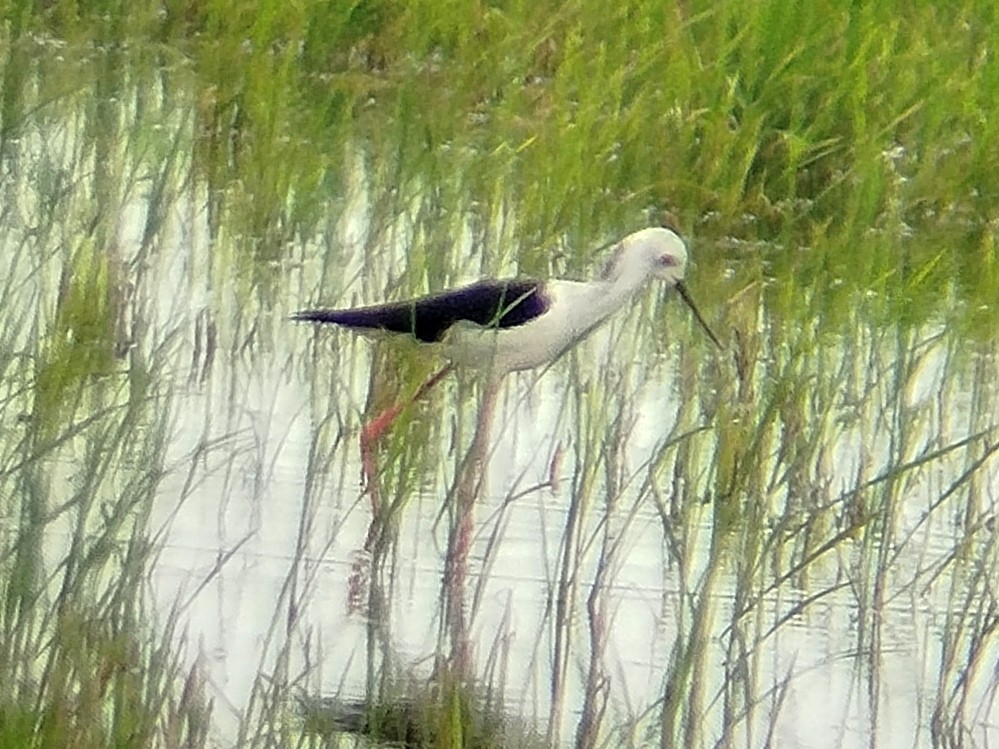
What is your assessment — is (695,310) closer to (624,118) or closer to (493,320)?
A: (493,320)

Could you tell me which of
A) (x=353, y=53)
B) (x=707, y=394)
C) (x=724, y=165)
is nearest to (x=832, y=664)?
(x=707, y=394)

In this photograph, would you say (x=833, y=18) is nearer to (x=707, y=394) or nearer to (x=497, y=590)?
(x=707, y=394)

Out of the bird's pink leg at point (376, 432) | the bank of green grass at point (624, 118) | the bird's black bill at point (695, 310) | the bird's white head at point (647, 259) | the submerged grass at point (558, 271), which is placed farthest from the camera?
the bank of green grass at point (624, 118)

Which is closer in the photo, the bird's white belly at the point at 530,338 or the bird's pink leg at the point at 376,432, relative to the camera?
the bird's pink leg at the point at 376,432

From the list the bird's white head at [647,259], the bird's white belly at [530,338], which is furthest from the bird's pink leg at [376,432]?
the bird's white head at [647,259]

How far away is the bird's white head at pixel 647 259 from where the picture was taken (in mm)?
4812

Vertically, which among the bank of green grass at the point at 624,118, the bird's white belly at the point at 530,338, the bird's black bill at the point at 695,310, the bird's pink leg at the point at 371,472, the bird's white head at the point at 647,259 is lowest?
the bird's pink leg at the point at 371,472

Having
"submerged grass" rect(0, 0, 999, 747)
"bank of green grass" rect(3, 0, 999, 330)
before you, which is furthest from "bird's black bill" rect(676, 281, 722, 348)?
"bank of green grass" rect(3, 0, 999, 330)

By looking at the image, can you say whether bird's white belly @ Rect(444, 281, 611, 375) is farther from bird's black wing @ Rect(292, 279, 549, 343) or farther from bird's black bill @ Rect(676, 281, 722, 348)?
bird's black bill @ Rect(676, 281, 722, 348)

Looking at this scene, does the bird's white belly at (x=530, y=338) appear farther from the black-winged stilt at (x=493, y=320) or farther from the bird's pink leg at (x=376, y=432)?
the bird's pink leg at (x=376, y=432)

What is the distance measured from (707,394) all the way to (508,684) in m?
1.35

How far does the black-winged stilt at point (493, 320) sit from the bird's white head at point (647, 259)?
68mm

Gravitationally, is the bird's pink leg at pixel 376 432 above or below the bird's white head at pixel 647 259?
below

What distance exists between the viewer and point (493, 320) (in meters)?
4.49
